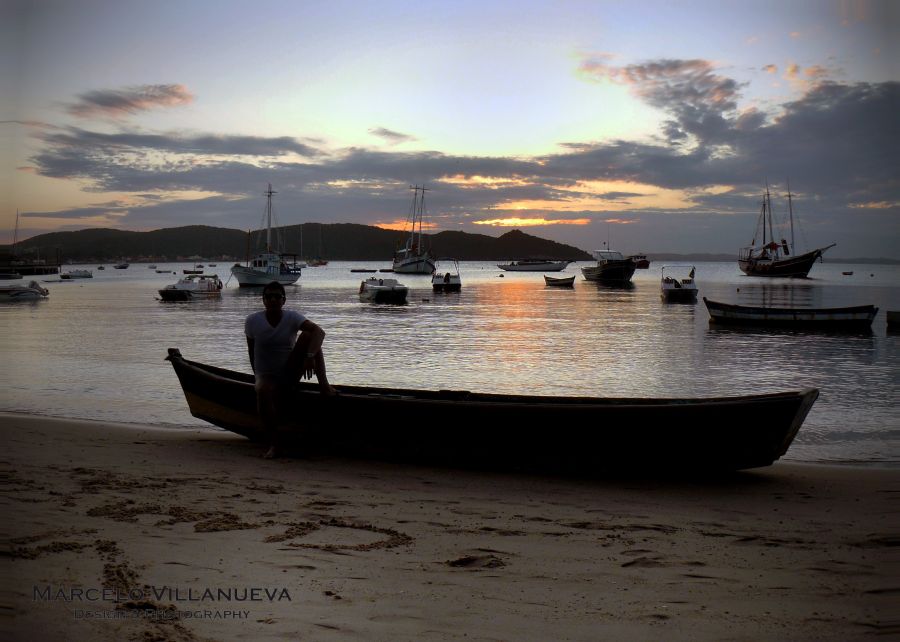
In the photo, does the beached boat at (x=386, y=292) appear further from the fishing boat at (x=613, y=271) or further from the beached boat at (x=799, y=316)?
the fishing boat at (x=613, y=271)

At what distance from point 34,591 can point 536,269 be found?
172245mm

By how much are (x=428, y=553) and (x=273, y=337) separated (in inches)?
139

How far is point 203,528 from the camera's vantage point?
5.36 m

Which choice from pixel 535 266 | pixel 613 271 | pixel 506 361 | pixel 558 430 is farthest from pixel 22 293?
pixel 535 266

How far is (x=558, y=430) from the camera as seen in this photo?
746 centimetres

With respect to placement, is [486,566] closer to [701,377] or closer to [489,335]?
[701,377]

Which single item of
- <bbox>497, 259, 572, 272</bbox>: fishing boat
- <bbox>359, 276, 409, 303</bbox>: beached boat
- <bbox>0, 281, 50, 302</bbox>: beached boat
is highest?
<bbox>497, 259, 572, 272</bbox>: fishing boat

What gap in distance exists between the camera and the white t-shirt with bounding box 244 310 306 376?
779 cm

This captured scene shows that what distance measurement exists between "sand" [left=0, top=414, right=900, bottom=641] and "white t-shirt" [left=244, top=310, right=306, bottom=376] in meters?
1.14

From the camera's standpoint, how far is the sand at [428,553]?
381 cm

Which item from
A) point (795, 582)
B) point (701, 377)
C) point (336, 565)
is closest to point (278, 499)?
point (336, 565)

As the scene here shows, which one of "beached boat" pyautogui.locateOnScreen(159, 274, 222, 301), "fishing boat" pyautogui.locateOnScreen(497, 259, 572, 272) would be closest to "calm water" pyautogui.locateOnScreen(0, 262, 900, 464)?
"beached boat" pyautogui.locateOnScreen(159, 274, 222, 301)

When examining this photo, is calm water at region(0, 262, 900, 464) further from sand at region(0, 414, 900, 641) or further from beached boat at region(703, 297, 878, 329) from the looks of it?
sand at region(0, 414, 900, 641)

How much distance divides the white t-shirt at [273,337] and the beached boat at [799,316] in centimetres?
2827
